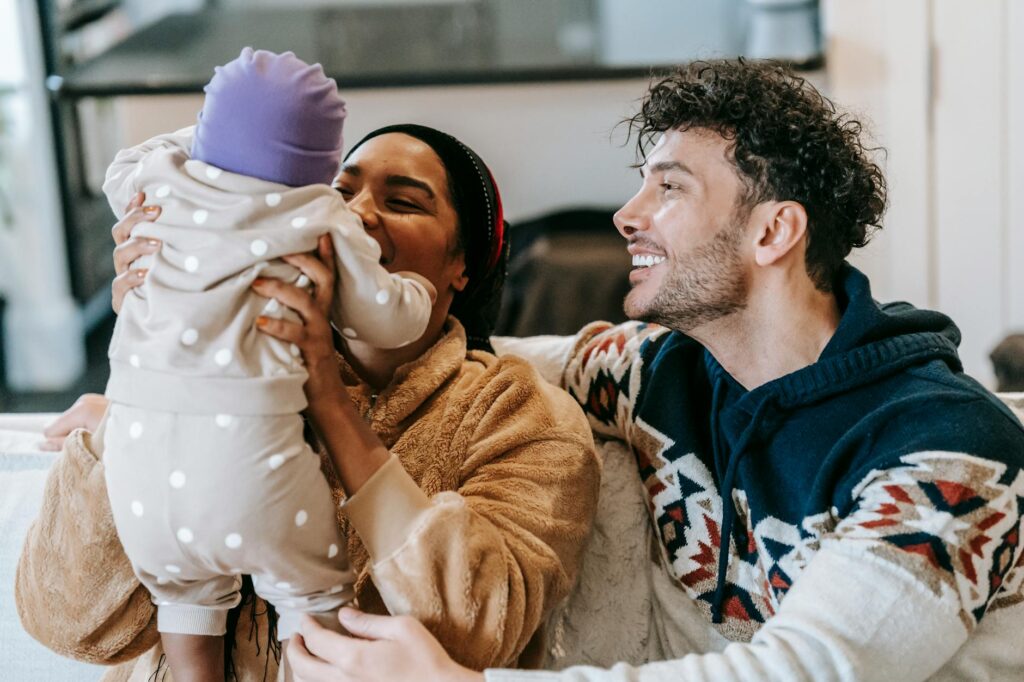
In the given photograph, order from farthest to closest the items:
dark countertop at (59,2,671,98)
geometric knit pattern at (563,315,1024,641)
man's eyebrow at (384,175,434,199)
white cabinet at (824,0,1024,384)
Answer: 1. dark countertop at (59,2,671,98)
2. white cabinet at (824,0,1024,384)
3. man's eyebrow at (384,175,434,199)
4. geometric knit pattern at (563,315,1024,641)

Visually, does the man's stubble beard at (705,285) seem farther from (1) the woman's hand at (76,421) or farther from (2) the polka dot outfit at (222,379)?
(1) the woman's hand at (76,421)

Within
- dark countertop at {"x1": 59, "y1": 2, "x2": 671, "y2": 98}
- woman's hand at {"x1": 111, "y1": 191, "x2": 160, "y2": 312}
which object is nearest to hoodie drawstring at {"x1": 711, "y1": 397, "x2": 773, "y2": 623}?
woman's hand at {"x1": 111, "y1": 191, "x2": 160, "y2": 312}

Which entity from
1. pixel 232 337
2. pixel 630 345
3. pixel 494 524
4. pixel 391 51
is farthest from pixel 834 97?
pixel 232 337

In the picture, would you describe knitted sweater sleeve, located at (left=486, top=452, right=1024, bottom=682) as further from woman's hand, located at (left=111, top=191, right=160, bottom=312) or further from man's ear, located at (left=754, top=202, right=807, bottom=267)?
woman's hand, located at (left=111, top=191, right=160, bottom=312)

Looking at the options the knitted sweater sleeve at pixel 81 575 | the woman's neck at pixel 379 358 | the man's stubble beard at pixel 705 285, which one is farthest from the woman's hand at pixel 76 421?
the man's stubble beard at pixel 705 285

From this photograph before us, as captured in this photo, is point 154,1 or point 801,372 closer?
point 801,372

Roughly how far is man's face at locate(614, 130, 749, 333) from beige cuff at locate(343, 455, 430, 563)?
0.48 meters

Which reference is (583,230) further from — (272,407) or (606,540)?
(272,407)

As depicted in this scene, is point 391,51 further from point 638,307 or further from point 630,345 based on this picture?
point 638,307

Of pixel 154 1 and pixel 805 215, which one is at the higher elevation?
pixel 154 1

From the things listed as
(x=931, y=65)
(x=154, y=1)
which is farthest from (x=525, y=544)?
(x=154, y=1)

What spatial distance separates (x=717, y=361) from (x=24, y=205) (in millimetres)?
3513

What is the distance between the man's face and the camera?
1.63 m

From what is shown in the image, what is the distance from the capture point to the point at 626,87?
13.0 ft
